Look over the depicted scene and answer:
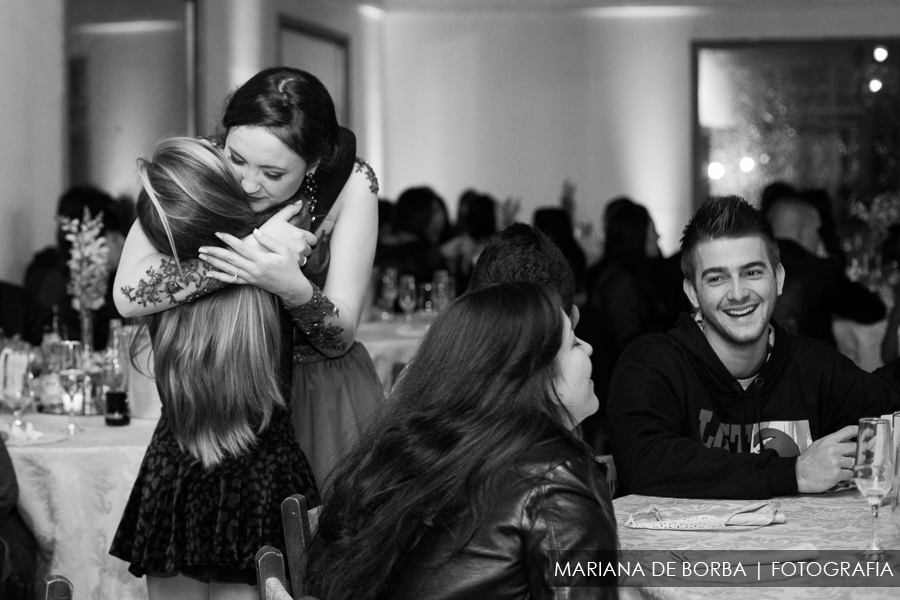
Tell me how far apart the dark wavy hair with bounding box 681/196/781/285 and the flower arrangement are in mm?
2118

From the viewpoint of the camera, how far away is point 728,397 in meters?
2.63

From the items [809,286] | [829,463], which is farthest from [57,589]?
[809,286]

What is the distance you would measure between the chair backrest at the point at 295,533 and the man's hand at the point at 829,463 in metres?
1.00

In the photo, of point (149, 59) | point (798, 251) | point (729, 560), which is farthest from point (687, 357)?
point (149, 59)

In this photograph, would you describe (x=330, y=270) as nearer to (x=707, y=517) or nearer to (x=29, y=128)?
(x=707, y=517)

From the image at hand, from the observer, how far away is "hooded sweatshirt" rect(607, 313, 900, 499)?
252cm

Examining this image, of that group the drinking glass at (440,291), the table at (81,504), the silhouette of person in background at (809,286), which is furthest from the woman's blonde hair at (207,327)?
the drinking glass at (440,291)

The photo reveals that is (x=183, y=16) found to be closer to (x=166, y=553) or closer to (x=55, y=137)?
(x=55, y=137)

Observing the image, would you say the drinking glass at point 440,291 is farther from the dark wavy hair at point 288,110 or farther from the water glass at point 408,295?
the dark wavy hair at point 288,110

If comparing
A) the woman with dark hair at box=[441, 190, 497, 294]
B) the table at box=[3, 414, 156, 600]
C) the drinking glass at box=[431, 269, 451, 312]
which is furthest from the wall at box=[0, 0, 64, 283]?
the table at box=[3, 414, 156, 600]

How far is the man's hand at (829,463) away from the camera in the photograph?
227 centimetres

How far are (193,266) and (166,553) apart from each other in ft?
1.91

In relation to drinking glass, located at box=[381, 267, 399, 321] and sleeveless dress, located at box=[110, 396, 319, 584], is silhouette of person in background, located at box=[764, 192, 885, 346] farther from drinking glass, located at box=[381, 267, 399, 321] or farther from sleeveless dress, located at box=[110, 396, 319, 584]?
sleeveless dress, located at box=[110, 396, 319, 584]

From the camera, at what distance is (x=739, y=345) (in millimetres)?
2637
